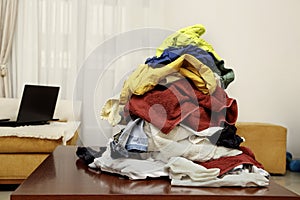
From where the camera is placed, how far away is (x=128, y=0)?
3.90m

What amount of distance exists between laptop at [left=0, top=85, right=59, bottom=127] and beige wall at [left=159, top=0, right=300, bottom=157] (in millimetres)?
1736

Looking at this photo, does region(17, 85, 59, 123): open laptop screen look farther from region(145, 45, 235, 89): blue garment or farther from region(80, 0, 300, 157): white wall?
region(80, 0, 300, 157): white wall

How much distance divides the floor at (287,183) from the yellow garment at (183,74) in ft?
5.36

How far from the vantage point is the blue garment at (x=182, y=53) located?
1.05 m

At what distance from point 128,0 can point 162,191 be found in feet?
10.8

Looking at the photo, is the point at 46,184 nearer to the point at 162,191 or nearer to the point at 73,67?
the point at 162,191

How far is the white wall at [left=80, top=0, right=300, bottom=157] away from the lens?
157 inches

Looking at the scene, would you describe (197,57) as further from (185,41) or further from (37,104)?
(37,104)

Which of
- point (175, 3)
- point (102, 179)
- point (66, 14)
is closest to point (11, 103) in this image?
point (66, 14)

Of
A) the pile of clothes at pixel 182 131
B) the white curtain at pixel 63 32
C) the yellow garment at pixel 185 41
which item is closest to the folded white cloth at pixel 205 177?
the pile of clothes at pixel 182 131

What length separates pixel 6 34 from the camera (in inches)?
147

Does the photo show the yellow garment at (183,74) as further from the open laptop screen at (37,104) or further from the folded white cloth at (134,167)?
the open laptop screen at (37,104)

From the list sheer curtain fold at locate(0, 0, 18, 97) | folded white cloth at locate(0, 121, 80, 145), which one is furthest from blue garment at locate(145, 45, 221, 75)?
sheer curtain fold at locate(0, 0, 18, 97)

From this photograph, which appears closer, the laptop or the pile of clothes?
the pile of clothes
